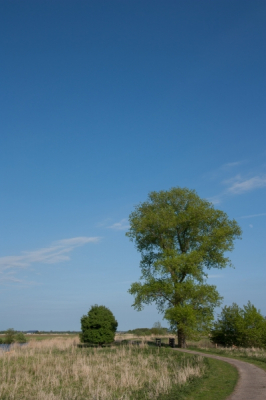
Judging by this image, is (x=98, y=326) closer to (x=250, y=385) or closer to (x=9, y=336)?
(x=250, y=385)

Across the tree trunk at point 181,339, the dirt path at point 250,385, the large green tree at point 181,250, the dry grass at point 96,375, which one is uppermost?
the large green tree at point 181,250

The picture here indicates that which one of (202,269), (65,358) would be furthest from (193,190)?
(65,358)

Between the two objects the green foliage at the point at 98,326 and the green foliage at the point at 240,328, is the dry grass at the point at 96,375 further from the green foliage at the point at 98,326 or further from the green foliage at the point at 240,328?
the green foliage at the point at 240,328

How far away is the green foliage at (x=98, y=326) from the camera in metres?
36.4

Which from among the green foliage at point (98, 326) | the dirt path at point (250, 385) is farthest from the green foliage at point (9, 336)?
the dirt path at point (250, 385)

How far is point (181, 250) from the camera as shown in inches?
1524

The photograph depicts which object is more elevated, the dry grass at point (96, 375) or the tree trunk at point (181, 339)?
the tree trunk at point (181, 339)

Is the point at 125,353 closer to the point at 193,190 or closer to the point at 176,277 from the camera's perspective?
the point at 176,277

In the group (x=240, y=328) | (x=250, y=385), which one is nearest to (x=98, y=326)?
(x=240, y=328)

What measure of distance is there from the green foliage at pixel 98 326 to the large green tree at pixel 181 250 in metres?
3.53

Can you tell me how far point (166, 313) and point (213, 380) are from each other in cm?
1796

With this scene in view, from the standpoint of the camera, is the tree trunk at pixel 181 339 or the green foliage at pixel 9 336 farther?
the green foliage at pixel 9 336

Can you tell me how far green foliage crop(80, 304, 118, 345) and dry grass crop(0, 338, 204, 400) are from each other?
23.1 ft

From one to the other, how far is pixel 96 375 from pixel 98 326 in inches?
698
